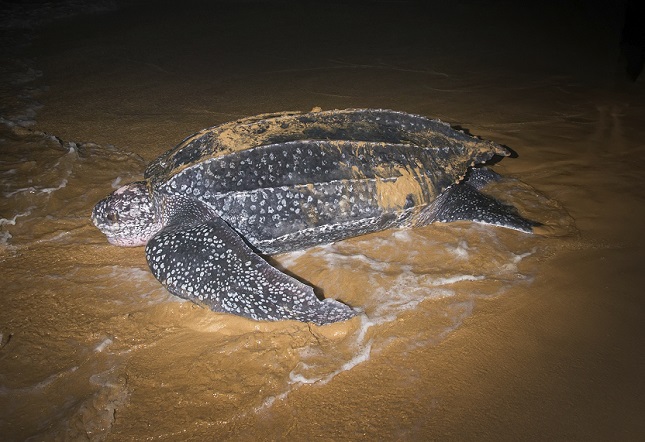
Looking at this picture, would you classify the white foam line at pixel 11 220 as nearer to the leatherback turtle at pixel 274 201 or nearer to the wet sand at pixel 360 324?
the wet sand at pixel 360 324

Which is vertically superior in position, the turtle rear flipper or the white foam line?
the turtle rear flipper

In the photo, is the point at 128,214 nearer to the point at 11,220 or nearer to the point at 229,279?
the point at 229,279

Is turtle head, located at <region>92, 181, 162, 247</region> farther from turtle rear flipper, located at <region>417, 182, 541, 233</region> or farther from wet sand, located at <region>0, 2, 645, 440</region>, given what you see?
turtle rear flipper, located at <region>417, 182, 541, 233</region>

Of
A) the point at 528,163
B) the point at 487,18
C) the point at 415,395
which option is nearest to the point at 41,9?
the point at 487,18

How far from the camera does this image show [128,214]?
2.69m

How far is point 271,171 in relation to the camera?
253 centimetres

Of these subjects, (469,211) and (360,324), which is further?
(469,211)

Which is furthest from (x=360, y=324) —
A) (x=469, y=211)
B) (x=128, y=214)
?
(x=128, y=214)

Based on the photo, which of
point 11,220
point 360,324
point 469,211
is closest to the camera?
point 360,324

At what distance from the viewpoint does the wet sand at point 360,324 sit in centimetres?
171

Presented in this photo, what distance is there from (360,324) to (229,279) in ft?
2.52

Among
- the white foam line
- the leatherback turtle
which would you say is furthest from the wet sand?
the leatherback turtle

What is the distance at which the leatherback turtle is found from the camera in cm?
221

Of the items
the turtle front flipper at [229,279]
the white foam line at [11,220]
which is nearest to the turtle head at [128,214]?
the turtle front flipper at [229,279]
